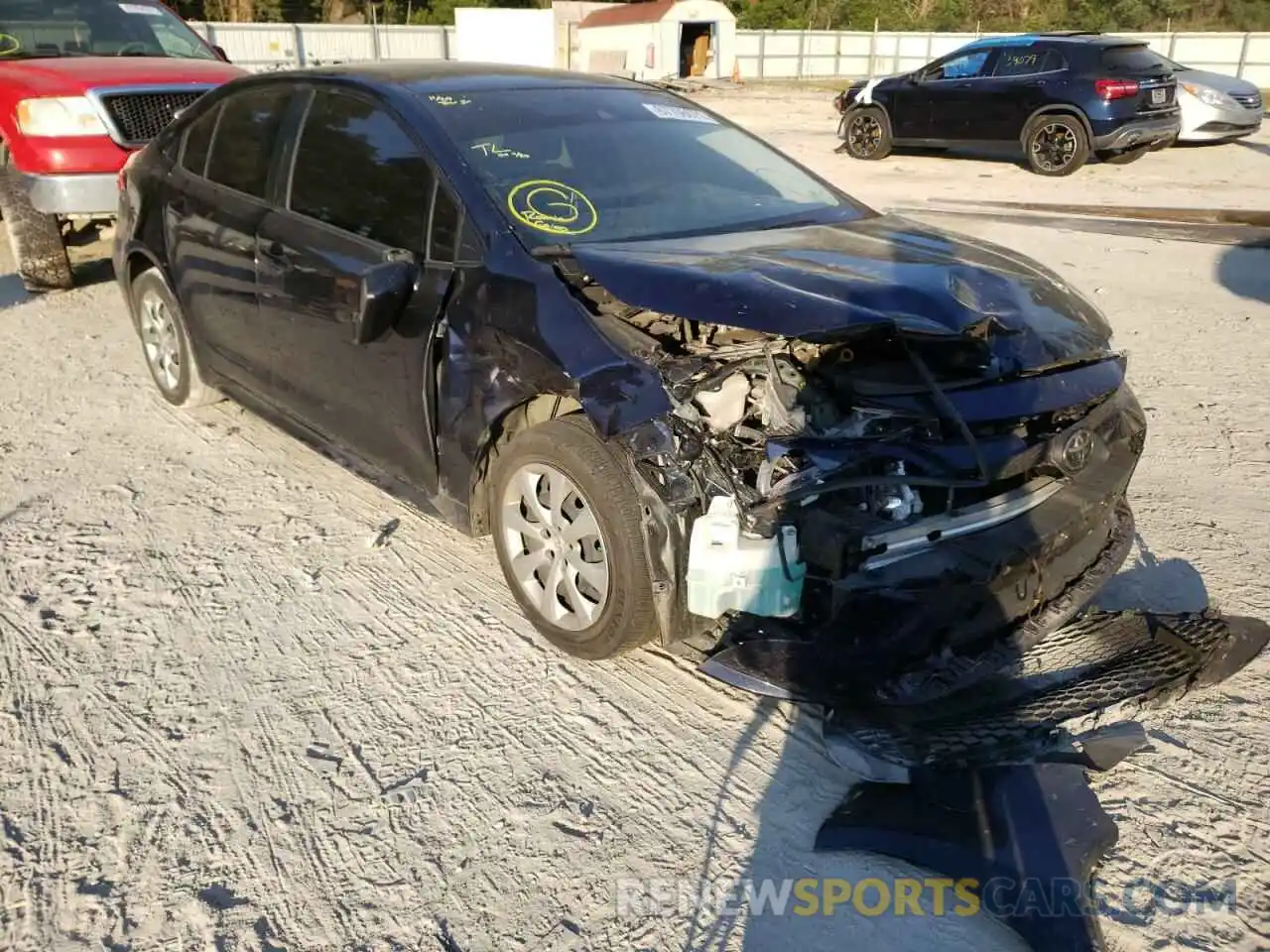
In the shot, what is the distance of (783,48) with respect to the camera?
39031 mm

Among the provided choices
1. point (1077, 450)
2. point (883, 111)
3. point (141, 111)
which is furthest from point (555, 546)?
point (883, 111)

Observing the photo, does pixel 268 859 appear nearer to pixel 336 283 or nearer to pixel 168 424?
pixel 336 283

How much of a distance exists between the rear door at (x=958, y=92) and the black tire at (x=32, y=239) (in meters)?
11.5

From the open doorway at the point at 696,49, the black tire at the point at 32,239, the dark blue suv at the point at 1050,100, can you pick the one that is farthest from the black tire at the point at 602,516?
the open doorway at the point at 696,49

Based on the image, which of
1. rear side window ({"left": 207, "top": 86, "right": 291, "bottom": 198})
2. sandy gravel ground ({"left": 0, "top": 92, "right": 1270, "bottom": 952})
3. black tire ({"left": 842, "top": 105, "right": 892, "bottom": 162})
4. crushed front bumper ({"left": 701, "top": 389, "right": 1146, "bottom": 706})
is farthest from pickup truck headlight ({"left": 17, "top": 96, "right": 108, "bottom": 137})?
black tire ({"left": 842, "top": 105, "right": 892, "bottom": 162})

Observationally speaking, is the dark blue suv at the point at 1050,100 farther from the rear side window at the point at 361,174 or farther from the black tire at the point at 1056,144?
the rear side window at the point at 361,174

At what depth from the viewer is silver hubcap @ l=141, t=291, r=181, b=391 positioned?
5.29 metres

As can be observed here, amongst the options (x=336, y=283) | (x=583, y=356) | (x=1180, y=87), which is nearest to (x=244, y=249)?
(x=336, y=283)

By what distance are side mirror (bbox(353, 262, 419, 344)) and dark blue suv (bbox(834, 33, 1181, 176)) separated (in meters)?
12.1

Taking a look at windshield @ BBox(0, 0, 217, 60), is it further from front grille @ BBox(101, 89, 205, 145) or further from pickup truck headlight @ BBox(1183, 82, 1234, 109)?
pickup truck headlight @ BBox(1183, 82, 1234, 109)

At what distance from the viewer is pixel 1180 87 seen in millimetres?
14680

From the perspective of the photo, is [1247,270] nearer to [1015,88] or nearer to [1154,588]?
[1154,588]

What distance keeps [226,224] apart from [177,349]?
40.3 inches

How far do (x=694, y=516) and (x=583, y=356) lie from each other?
58 centimetres
